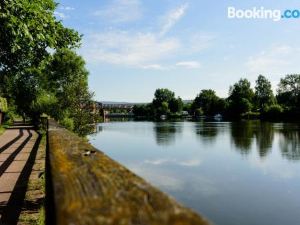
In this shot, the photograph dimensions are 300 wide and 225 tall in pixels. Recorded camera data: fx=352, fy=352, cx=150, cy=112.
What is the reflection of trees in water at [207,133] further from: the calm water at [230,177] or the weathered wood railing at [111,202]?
the weathered wood railing at [111,202]

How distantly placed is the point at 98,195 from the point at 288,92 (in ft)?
424

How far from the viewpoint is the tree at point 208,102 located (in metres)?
149

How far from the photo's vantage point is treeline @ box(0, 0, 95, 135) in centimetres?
1130

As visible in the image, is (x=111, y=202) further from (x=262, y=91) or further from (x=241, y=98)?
(x=262, y=91)

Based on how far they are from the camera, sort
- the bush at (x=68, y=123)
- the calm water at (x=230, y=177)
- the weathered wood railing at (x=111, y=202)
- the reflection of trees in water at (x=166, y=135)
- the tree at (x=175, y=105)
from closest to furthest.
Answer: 1. the weathered wood railing at (x=111, y=202)
2. the calm water at (x=230, y=177)
3. the bush at (x=68, y=123)
4. the reflection of trees in water at (x=166, y=135)
5. the tree at (x=175, y=105)

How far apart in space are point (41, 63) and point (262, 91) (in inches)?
4791

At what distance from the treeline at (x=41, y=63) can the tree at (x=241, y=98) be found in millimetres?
73839

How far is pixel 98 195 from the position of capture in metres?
1.39

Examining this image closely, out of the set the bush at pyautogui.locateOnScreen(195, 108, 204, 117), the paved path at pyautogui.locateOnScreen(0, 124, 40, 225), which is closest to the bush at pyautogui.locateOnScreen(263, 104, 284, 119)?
the bush at pyautogui.locateOnScreen(195, 108, 204, 117)

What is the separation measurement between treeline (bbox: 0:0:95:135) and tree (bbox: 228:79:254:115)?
73.8 meters

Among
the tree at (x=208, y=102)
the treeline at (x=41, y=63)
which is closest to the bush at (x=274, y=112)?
the tree at (x=208, y=102)

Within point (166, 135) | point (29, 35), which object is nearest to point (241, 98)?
point (166, 135)

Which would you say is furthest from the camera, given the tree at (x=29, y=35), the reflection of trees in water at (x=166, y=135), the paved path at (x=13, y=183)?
the reflection of trees in water at (x=166, y=135)

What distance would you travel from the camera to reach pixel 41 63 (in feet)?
→ 58.6
